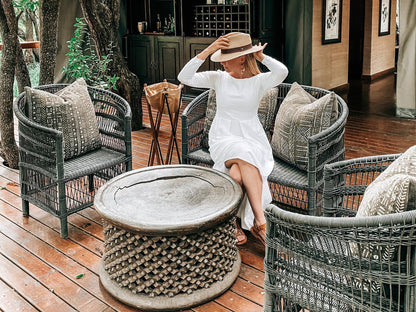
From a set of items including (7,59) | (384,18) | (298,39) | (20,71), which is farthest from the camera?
(384,18)

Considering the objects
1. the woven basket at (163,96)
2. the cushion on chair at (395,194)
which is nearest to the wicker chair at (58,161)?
the woven basket at (163,96)

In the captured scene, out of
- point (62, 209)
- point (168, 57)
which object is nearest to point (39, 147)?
point (62, 209)

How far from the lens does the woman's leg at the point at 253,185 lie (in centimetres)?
291

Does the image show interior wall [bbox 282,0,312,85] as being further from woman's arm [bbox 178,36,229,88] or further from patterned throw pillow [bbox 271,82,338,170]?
woman's arm [bbox 178,36,229,88]

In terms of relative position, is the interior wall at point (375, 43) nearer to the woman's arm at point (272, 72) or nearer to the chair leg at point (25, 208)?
the woman's arm at point (272, 72)

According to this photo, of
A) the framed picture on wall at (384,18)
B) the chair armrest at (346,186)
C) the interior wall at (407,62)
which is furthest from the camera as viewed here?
the framed picture on wall at (384,18)

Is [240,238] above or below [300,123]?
below

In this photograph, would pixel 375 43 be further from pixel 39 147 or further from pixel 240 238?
pixel 39 147

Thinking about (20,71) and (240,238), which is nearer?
(240,238)

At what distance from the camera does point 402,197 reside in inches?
58.2

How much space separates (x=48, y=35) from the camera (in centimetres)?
423

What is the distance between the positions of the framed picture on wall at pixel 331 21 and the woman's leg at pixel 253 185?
201 inches

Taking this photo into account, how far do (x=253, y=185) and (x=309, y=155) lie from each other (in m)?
0.38

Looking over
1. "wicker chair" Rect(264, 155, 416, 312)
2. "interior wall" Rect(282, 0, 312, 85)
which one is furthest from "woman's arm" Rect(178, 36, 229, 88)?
"interior wall" Rect(282, 0, 312, 85)
